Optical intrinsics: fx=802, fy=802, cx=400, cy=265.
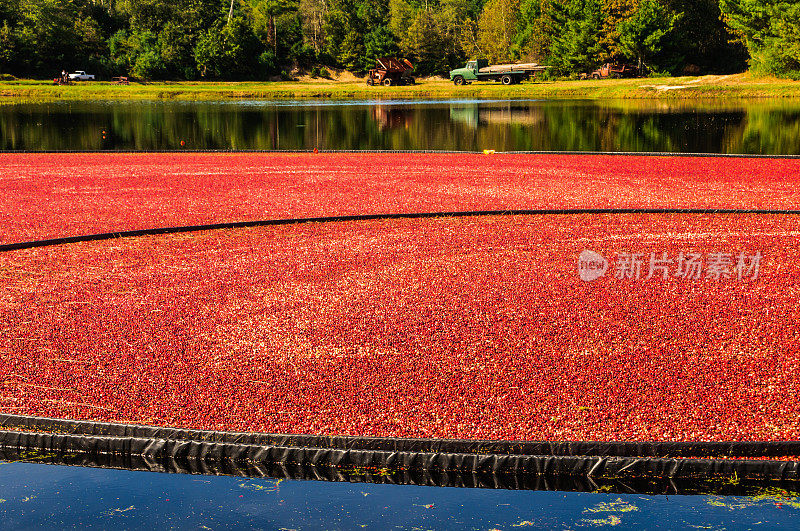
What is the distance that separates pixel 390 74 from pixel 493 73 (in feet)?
29.1

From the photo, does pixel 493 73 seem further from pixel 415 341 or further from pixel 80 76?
pixel 415 341

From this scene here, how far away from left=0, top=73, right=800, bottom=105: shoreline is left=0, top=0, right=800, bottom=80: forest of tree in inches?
171

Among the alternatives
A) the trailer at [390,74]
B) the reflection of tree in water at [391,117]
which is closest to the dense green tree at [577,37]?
the trailer at [390,74]

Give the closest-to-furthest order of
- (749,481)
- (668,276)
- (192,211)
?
1. (749,481)
2. (668,276)
3. (192,211)

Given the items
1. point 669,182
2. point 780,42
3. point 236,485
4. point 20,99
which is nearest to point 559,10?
point 780,42

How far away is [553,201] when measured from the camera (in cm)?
1132

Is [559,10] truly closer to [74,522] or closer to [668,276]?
[668,276]

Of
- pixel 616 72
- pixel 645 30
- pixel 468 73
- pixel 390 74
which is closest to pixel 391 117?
pixel 468 73

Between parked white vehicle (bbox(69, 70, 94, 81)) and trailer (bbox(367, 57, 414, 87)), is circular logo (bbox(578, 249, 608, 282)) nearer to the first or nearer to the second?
trailer (bbox(367, 57, 414, 87))

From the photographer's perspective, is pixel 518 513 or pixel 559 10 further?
pixel 559 10

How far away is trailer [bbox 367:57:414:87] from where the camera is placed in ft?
214

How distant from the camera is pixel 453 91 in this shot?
54.8m

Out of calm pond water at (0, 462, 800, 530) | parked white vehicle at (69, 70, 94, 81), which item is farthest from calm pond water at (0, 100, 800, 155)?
parked white vehicle at (69, 70, 94, 81)

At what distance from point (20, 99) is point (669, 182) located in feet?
160
